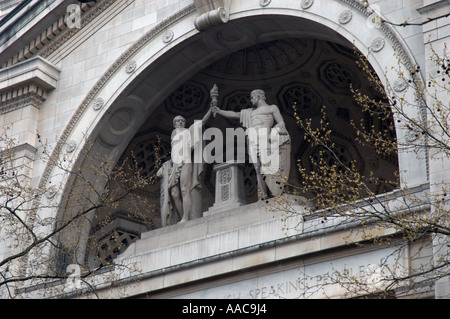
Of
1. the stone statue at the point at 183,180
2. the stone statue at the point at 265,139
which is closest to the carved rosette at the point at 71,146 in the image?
the stone statue at the point at 183,180

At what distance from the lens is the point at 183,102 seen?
29.5 metres

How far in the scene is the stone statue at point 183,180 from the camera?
25719 millimetres

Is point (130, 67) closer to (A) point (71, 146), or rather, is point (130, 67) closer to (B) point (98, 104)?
(B) point (98, 104)

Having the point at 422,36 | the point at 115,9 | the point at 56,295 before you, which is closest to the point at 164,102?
the point at 115,9

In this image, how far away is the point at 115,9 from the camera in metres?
28.7

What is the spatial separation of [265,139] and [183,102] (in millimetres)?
5263

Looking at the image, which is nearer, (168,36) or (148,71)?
(168,36)

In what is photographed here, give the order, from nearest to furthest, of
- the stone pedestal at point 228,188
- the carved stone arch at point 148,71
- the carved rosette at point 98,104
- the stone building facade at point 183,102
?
1. the stone building facade at point 183,102
2. the stone pedestal at point 228,188
3. the carved stone arch at point 148,71
4. the carved rosette at point 98,104

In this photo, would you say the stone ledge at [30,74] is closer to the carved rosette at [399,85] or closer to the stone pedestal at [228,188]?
the stone pedestal at [228,188]

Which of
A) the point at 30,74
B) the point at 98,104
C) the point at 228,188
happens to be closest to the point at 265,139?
the point at 228,188

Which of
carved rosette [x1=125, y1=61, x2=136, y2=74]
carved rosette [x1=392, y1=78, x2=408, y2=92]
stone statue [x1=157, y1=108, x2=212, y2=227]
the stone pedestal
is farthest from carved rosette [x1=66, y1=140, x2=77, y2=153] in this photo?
carved rosette [x1=392, y1=78, x2=408, y2=92]

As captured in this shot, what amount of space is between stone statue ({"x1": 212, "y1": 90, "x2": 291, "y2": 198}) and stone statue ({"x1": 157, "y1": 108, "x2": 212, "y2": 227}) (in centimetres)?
124

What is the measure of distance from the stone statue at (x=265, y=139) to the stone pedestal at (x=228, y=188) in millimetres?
542

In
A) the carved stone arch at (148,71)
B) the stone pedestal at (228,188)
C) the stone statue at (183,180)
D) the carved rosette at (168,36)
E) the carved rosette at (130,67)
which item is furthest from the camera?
the carved rosette at (130,67)
